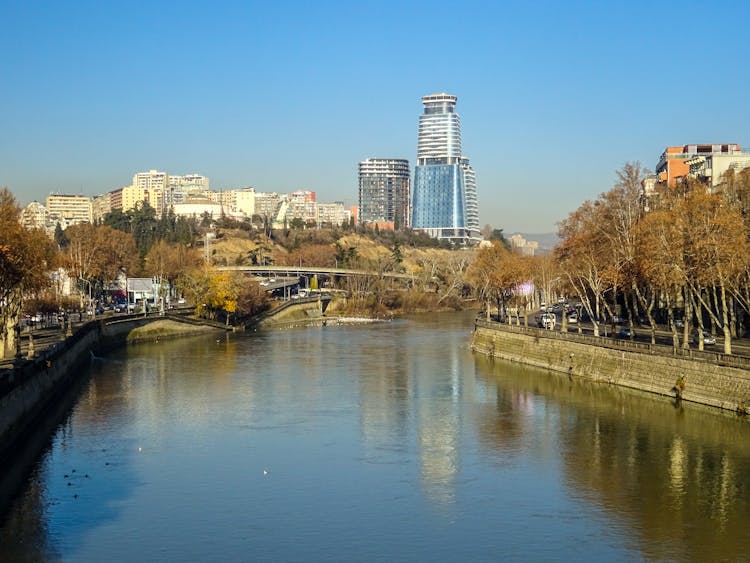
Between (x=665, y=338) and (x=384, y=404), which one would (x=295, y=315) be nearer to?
(x=665, y=338)

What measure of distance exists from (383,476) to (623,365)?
80.3 ft

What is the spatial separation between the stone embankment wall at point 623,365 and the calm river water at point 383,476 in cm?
131

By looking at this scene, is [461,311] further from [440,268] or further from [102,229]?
[102,229]

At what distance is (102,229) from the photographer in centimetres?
15088

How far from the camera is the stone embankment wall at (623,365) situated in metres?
47.5

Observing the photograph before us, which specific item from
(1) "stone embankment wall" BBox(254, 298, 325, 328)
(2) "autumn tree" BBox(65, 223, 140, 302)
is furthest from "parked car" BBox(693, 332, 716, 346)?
(1) "stone embankment wall" BBox(254, 298, 325, 328)

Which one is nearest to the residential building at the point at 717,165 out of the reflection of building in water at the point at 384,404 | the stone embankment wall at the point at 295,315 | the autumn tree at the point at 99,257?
the reflection of building in water at the point at 384,404

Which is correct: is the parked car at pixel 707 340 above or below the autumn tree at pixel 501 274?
below

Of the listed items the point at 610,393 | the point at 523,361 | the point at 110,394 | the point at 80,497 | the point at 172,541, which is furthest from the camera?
the point at 523,361

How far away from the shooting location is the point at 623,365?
5822 cm

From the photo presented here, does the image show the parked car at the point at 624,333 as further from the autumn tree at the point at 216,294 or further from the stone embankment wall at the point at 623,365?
the autumn tree at the point at 216,294

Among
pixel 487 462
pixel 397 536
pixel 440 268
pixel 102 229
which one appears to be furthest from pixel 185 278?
pixel 397 536

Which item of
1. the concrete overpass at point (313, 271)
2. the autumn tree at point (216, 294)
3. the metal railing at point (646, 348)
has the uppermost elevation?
the concrete overpass at point (313, 271)

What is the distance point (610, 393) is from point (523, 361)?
18209 millimetres
